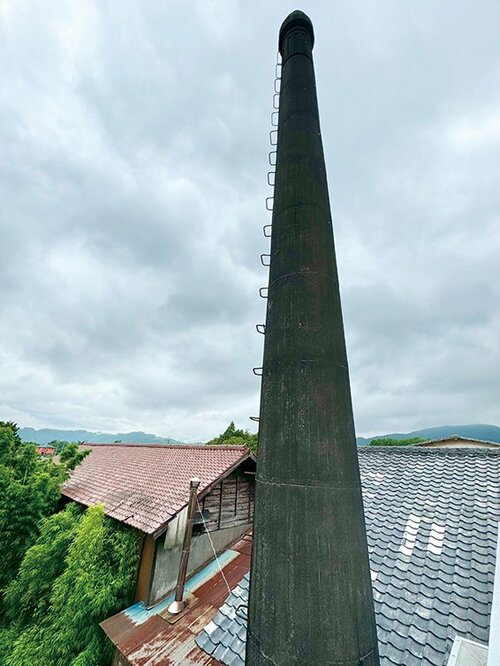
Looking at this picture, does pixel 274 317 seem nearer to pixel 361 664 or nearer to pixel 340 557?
pixel 340 557

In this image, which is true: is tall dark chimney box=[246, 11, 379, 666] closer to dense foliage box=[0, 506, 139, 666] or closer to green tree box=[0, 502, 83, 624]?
dense foliage box=[0, 506, 139, 666]

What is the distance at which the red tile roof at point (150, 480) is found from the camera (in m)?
8.79

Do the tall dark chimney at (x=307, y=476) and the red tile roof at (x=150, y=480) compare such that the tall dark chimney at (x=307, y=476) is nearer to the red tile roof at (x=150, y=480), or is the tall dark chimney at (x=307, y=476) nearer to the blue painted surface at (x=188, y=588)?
the red tile roof at (x=150, y=480)

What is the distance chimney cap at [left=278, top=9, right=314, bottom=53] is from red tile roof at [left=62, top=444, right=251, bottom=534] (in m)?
10.7

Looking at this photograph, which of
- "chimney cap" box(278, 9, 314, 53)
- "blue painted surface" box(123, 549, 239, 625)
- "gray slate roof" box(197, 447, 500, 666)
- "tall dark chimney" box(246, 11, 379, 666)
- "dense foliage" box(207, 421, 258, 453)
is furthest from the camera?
"dense foliage" box(207, 421, 258, 453)

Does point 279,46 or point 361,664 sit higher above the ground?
point 279,46

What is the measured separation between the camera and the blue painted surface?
7.62 metres

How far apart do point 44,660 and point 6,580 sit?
4.16m

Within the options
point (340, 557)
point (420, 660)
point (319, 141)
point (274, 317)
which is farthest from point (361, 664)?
point (319, 141)

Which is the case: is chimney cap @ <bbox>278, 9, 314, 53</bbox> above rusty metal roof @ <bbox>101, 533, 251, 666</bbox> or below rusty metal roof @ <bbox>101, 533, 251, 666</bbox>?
above

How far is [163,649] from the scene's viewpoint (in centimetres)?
652

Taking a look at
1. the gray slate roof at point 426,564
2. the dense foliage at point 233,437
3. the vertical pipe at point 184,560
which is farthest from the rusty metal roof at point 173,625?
the dense foliage at point 233,437

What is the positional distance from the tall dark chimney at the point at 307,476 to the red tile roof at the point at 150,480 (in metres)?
6.86

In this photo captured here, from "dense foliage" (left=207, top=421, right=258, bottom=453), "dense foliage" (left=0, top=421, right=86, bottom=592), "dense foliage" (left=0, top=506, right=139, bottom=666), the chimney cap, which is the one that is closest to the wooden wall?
"dense foliage" (left=0, top=506, right=139, bottom=666)
